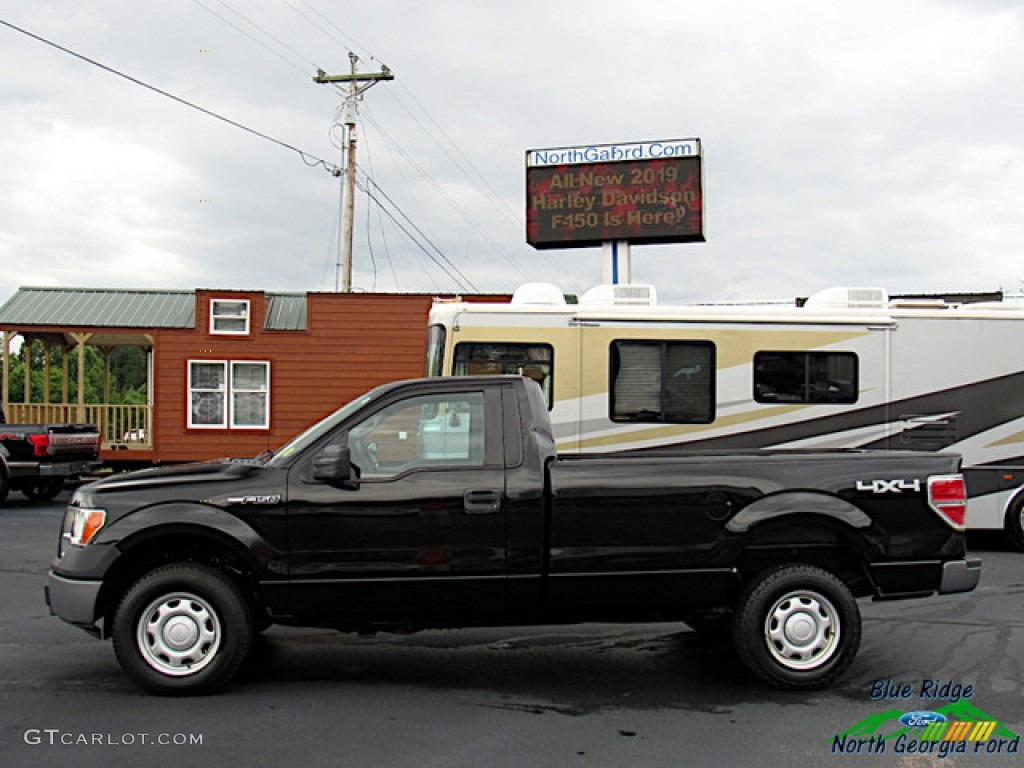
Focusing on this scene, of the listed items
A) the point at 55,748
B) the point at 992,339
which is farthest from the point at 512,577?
the point at 992,339

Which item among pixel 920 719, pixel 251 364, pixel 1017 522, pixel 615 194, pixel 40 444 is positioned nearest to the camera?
pixel 920 719

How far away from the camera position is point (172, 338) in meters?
21.0

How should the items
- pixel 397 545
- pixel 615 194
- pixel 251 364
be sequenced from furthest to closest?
pixel 251 364
pixel 615 194
pixel 397 545

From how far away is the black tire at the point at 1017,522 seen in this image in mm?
11242

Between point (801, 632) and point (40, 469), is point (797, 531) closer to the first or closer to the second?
point (801, 632)

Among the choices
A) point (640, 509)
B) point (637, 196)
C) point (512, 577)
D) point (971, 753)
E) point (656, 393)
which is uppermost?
point (637, 196)

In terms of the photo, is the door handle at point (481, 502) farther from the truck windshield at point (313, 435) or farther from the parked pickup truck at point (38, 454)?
the parked pickup truck at point (38, 454)

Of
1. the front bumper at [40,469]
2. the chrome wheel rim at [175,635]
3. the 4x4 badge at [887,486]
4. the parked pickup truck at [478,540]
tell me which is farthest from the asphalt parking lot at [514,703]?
the front bumper at [40,469]

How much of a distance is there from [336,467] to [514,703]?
1.65 metres

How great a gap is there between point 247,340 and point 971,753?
720 inches

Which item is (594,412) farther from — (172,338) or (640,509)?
(172,338)

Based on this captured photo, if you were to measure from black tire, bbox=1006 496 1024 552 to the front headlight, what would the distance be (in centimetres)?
981

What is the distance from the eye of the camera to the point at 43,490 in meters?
17.5

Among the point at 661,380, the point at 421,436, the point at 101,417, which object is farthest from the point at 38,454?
the point at 421,436
